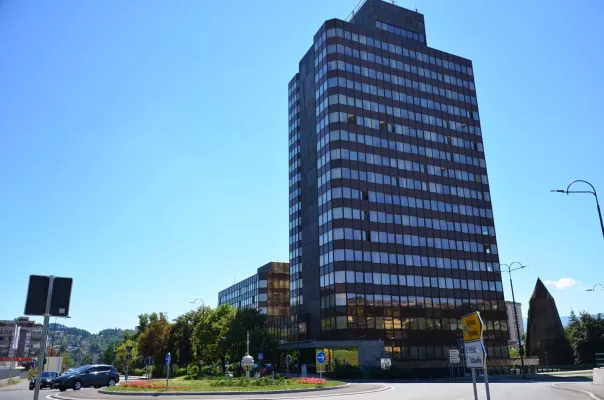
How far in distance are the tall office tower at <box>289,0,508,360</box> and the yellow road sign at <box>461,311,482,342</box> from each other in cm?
5246

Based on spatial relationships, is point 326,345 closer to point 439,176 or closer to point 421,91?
point 439,176

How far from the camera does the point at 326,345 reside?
62.6 m

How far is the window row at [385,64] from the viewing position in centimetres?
7562

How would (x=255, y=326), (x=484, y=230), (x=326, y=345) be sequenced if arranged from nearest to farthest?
(x=326, y=345)
(x=255, y=326)
(x=484, y=230)

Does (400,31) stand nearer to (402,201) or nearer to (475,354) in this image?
(402,201)

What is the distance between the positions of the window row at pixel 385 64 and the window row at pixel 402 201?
20787mm

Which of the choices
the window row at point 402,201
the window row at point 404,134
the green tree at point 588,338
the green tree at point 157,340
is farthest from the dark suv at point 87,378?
the green tree at point 588,338

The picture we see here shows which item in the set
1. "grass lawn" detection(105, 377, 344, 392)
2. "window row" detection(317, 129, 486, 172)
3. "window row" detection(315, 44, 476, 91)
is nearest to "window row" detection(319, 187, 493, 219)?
"window row" detection(317, 129, 486, 172)

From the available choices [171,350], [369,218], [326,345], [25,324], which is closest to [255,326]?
[326,345]

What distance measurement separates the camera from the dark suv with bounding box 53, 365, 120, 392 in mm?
34969

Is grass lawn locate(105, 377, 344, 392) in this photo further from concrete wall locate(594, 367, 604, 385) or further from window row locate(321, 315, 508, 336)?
window row locate(321, 315, 508, 336)

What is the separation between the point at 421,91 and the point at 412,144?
1091cm

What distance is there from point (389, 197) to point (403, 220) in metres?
4.25

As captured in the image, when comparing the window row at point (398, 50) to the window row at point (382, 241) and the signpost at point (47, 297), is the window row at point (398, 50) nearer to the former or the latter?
the window row at point (382, 241)
